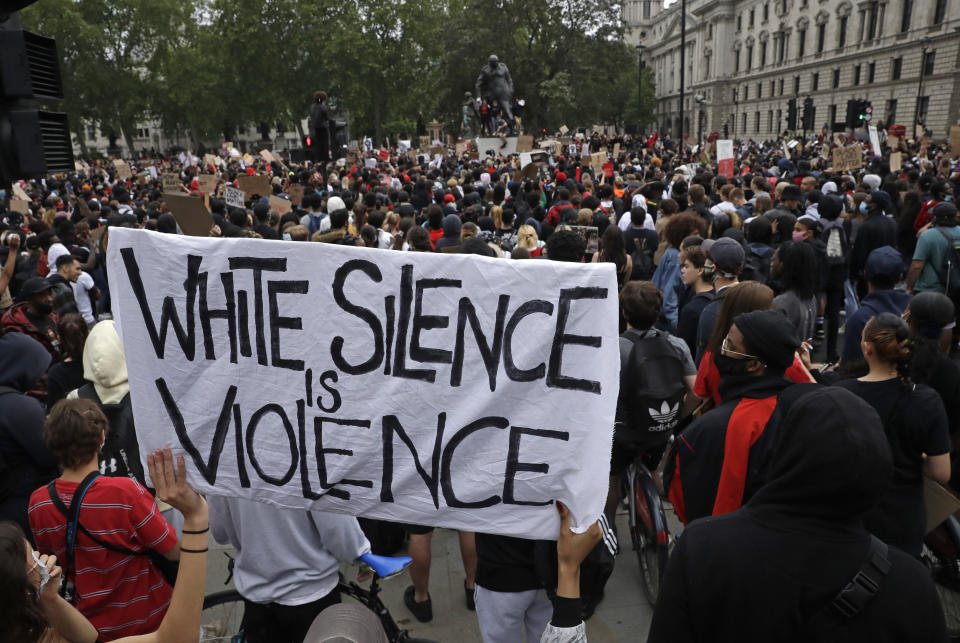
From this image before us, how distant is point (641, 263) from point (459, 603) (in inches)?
151

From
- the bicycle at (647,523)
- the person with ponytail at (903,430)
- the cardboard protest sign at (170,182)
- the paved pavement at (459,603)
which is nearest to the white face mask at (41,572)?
the paved pavement at (459,603)

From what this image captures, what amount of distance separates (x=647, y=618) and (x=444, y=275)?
257cm

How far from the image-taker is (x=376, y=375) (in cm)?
202

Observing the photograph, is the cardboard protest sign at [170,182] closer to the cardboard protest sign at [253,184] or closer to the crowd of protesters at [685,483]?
the cardboard protest sign at [253,184]

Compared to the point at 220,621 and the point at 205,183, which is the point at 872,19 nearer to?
the point at 205,183

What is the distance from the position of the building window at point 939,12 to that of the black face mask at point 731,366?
2278 inches

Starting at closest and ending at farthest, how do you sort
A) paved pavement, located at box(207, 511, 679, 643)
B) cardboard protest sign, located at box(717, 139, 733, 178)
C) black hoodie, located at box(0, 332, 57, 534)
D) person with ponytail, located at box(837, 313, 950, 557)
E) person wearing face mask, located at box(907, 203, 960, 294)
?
1. person with ponytail, located at box(837, 313, 950, 557)
2. black hoodie, located at box(0, 332, 57, 534)
3. paved pavement, located at box(207, 511, 679, 643)
4. person wearing face mask, located at box(907, 203, 960, 294)
5. cardboard protest sign, located at box(717, 139, 733, 178)

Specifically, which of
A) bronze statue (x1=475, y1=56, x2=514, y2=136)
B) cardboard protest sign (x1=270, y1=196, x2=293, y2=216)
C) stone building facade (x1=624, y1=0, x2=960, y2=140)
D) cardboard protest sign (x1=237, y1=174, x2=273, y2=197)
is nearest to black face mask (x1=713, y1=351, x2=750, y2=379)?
cardboard protest sign (x1=270, y1=196, x2=293, y2=216)

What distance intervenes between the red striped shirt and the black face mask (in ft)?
7.03

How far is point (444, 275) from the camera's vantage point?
6.32ft

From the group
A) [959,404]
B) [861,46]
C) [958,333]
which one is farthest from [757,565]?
[861,46]

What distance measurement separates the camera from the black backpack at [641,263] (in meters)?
6.33

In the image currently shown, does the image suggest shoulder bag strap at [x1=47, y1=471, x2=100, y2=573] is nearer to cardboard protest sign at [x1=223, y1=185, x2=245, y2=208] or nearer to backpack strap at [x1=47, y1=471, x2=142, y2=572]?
backpack strap at [x1=47, y1=471, x2=142, y2=572]

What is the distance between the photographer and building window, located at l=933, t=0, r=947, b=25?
46.4 meters
